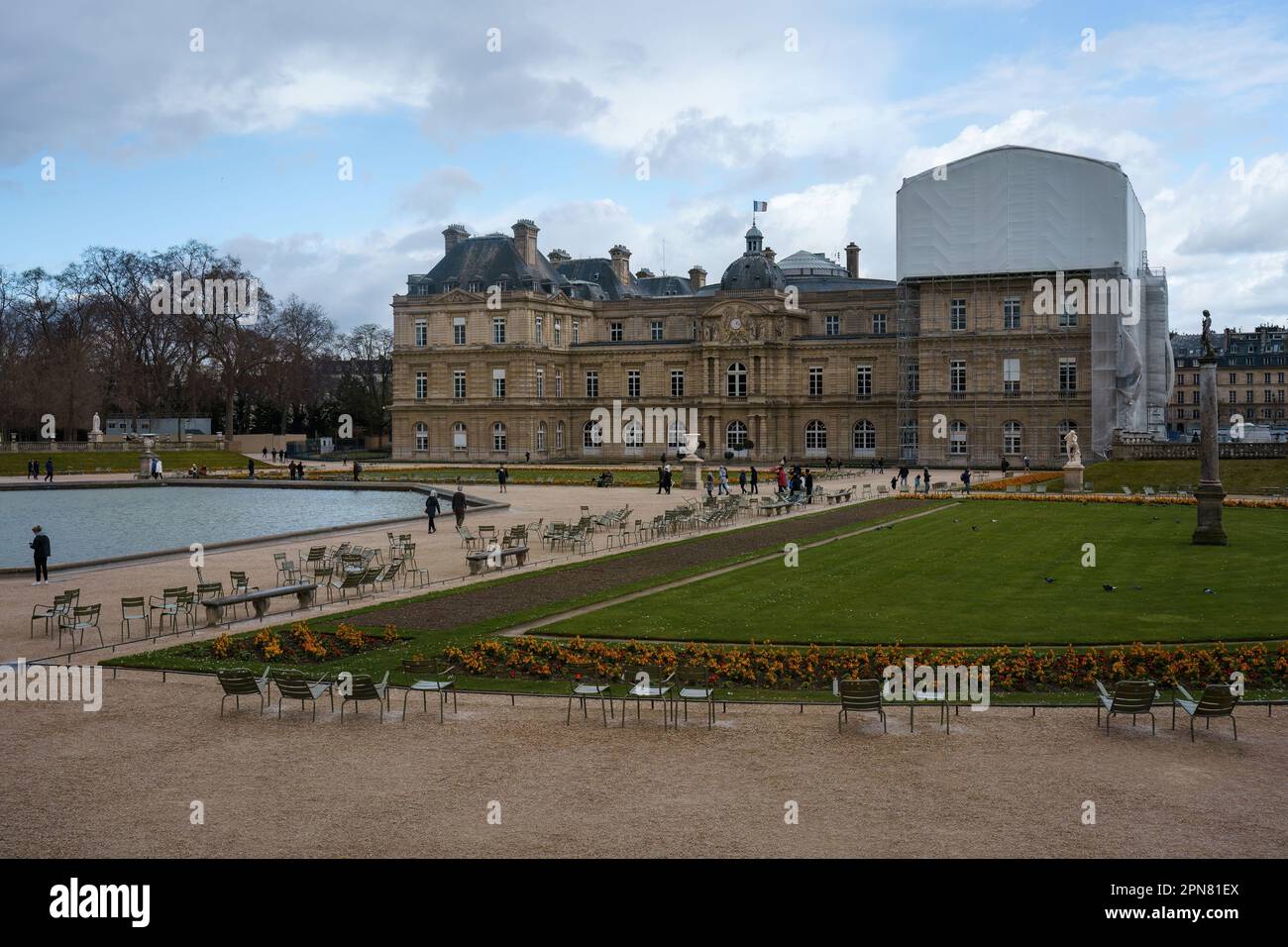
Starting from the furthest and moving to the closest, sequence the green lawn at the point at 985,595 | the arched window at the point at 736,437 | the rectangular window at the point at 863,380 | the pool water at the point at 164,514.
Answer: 1. the arched window at the point at 736,437
2. the rectangular window at the point at 863,380
3. the pool water at the point at 164,514
4. the green lawn at the point at 985,595

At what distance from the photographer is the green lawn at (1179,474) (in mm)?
51312

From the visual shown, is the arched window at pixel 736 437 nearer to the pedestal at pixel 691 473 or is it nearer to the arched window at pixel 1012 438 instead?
the arched window at pixel 1012 438

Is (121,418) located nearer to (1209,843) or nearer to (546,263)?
(546,263)

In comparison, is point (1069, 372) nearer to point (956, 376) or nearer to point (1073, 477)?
point (956, 376)

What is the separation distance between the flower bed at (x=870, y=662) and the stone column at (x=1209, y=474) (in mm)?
14152

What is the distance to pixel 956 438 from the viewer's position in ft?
260

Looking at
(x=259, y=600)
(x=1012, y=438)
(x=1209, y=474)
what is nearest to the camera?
(x=259, y=600)

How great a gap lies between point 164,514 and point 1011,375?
52.8 metres

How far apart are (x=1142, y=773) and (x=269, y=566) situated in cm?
→ 2173

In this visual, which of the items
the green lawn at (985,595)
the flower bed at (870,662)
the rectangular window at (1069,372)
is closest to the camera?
the flower bed at (870,662)

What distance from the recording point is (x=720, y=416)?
87625 millimetres

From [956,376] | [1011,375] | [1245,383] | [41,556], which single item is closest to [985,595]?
[41,556]

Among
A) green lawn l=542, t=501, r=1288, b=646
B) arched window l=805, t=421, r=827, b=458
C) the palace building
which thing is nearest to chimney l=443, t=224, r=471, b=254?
the palace building

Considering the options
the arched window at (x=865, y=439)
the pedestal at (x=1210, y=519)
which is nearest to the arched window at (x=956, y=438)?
the arched window at (x=865, y=439)
